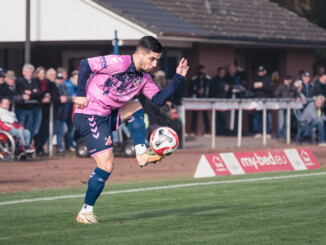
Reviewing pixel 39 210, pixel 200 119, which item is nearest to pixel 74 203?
pixel 39 210

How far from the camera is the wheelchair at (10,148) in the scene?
18234 millimetres

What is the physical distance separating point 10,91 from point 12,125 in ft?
2.44

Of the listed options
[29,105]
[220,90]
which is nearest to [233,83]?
[220,90]

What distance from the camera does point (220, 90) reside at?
2691 cm

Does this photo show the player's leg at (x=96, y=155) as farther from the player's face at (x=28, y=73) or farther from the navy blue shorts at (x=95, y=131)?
the player's face at (x=28, y=73)

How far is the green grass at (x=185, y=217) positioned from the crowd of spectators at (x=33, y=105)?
15.8 feet

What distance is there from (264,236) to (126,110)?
7.86 ft

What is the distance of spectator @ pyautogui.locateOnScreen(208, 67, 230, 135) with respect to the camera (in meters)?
26.8

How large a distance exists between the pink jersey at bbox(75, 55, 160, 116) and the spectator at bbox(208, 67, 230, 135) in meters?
17.1

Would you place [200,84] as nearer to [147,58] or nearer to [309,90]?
[309,90]

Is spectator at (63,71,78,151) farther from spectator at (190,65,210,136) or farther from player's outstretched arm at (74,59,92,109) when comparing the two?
player's outstretched arm at (74,59,92,109)

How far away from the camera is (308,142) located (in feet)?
84.2

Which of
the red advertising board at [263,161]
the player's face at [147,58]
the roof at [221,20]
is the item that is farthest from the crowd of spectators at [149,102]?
the player's face at [147,58]

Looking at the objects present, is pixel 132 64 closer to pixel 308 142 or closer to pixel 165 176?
pixel 165 176
